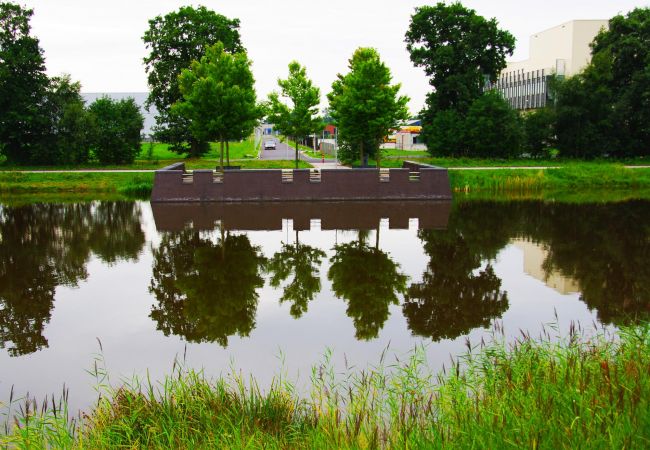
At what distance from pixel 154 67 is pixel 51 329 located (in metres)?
41.4

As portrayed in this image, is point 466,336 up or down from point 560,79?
down

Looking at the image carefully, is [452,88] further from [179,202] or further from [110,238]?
[110,238]

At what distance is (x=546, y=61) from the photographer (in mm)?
75000

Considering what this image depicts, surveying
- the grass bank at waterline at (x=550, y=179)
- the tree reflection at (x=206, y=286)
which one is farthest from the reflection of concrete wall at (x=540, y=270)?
the grass bank at waterline at (x=550, y=179)

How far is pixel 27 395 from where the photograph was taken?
7562 millimetres

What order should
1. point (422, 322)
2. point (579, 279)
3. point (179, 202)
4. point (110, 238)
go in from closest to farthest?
point (422, 322) → point (579, 279) → point (110, 238) → point (179, 202)

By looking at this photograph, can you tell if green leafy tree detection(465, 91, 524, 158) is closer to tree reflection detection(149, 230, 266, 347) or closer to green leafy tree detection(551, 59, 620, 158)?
green leafy tree detection(551, 59, 620, 158)

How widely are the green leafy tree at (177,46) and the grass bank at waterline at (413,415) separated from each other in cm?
4279

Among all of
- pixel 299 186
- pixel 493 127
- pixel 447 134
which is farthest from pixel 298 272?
pixel 447 134

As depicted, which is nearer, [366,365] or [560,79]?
[366,365]

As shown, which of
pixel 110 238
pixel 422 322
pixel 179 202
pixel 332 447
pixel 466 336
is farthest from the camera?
pixel 179 202

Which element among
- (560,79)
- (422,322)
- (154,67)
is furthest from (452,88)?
(422,322)

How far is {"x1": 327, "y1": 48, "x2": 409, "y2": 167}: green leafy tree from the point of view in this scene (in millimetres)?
35000

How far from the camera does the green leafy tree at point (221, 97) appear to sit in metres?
34.1
